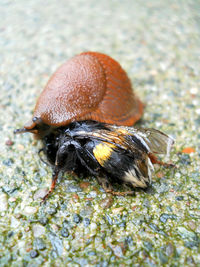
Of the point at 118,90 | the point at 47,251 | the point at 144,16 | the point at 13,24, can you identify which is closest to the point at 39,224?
the point at 47,251

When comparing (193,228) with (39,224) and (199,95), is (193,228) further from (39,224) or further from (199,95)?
(199,95)

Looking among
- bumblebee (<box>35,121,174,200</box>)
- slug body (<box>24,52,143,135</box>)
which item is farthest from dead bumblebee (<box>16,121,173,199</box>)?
slug body (<box>24,52,143,135</box>)

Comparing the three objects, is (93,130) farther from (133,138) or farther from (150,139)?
(150,139)

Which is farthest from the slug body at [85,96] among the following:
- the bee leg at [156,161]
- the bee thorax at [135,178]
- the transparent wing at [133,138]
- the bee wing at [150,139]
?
the bee thorax at [135,178]

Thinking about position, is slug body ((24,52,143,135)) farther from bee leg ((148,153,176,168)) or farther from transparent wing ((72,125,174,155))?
bee leg ((148,153,176,168))

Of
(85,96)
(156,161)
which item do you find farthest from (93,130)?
(156,161)

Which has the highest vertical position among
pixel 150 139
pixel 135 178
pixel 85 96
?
pixel 85 96

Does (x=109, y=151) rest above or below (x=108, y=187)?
above
